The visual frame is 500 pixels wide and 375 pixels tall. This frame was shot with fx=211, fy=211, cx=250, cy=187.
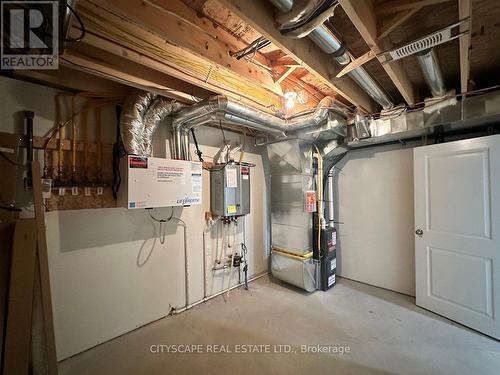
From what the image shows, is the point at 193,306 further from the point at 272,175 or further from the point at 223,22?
the point at 223,22

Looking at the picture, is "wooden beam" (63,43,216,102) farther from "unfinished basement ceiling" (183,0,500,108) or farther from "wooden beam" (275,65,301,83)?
"wooden beam" (275,65,301,83)

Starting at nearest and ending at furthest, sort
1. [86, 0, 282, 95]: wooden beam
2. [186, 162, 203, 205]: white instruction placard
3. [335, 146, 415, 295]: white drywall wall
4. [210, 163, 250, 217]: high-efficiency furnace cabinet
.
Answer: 1. [86, 0, 282, 95]: wooden beam
2. [186, 162, 203, 205]: white instruction placard
3. [210, 163, 250, 217]: high-efficiency furnace cabinet
4. [335, 146, 415, 295]: white drywall wall

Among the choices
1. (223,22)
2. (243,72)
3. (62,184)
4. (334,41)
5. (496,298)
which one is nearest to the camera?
(334,41)

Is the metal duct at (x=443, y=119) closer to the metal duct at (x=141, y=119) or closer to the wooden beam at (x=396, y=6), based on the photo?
the wooden beam at (x=396, y=6)

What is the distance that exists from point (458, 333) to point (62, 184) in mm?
3840

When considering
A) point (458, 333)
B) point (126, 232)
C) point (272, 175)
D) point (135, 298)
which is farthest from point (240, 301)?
point (458, 333)

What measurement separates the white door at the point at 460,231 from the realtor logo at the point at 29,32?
10.9ft

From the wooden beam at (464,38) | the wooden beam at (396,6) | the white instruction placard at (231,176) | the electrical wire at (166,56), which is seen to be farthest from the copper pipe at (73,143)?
the wooden beam at (464,38)

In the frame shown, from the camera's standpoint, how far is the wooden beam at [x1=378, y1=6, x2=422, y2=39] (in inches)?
46.4

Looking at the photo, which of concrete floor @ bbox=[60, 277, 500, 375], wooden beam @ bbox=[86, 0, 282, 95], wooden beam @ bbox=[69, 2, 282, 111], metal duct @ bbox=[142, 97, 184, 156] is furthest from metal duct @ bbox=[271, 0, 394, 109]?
concrete floor @ bbox=[60, 277, 500, 375]

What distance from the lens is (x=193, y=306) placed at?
→ 8.34 feet

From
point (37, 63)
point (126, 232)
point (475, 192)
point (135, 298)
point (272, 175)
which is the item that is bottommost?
point (135, 298)

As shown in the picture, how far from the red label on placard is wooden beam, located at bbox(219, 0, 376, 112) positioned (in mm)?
1312

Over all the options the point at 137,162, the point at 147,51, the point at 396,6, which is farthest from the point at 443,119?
the point at 137,162
